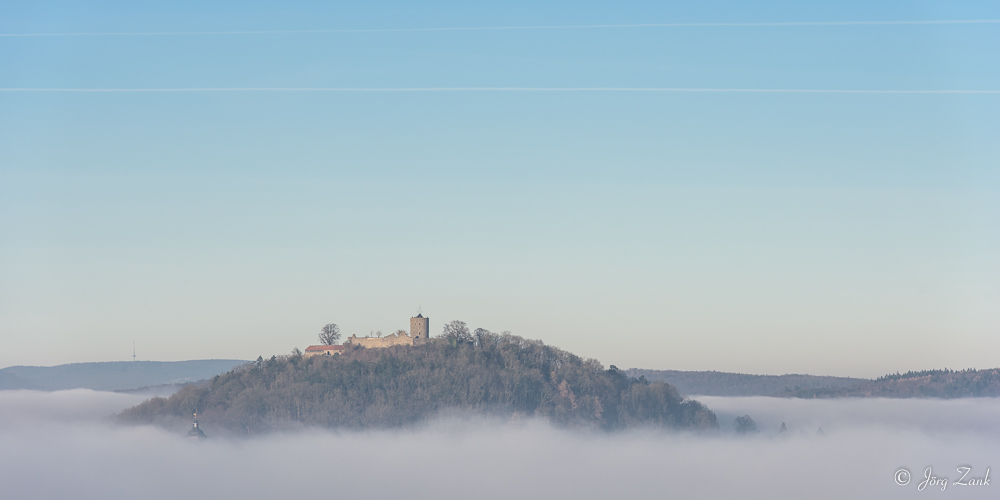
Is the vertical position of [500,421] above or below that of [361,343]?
below

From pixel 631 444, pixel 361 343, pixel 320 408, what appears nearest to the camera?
pixel 361 343

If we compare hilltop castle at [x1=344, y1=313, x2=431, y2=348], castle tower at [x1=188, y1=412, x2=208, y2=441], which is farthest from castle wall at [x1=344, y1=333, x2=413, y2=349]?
castle tower at [x1=188, y1=412, x2=208, y2=441]

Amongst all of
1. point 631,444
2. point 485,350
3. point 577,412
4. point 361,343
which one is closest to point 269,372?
point 361,343

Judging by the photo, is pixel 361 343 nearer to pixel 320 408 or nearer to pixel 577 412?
pixel 320 408

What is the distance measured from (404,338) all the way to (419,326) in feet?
24.7

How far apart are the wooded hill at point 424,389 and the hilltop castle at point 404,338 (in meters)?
2.45

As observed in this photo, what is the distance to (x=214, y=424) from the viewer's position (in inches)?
7362

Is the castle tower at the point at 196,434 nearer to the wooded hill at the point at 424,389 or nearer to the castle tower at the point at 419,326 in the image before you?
the wooded hill at the point at 424,389

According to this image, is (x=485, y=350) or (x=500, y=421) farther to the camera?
(x=500, y=421)

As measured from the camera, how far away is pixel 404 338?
541ft

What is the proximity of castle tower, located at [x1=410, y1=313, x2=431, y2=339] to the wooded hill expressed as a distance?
7.13 m

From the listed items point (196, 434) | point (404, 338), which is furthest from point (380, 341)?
point (196, 434)

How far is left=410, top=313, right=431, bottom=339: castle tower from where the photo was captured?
158 m

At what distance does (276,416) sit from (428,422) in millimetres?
27725
